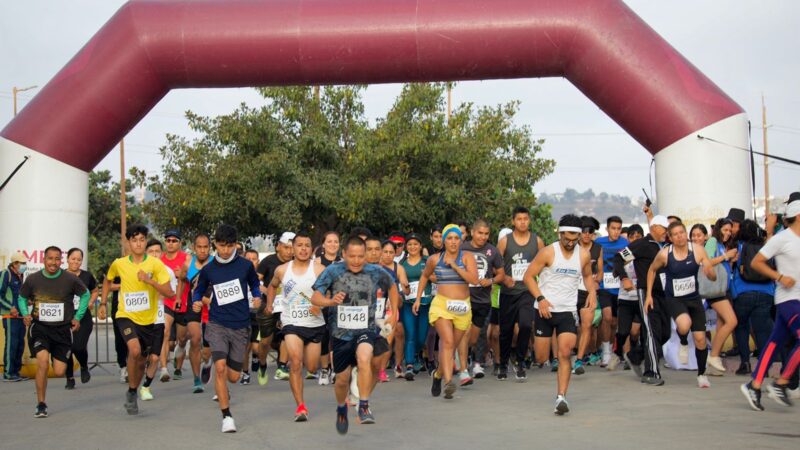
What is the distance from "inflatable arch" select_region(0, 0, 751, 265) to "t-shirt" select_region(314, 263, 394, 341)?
5.76 metres

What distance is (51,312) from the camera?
38.9 feet

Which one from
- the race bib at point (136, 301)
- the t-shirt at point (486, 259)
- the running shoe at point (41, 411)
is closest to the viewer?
the running shoe at point (41, 411)

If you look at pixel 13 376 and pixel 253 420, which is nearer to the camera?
pixel 253 420

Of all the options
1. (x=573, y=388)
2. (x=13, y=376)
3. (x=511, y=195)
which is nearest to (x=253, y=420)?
(x=573, y=388)

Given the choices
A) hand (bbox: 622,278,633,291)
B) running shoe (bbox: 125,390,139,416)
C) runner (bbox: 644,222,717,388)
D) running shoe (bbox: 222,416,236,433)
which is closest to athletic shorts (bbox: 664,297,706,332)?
runner (bbox: 644,222,717,388)

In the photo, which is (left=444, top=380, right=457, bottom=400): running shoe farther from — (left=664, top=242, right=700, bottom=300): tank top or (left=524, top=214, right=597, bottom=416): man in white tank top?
(left=664, top=242, right=700, bottom=300): tank top

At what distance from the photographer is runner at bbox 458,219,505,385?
1247 centimetres

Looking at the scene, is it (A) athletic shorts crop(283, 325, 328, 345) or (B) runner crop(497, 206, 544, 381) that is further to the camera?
(B) runner crop(497, 206, 544, 381)

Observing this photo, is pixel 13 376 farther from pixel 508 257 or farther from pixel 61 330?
pixel 508 257

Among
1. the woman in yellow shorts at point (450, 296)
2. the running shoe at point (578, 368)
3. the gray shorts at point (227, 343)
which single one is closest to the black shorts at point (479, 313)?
the woman in yellow shorts at point (450, 296)

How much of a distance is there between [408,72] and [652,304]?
4.82m

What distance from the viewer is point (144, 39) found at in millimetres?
14617

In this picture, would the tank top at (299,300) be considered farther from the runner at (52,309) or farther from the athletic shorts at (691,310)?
the athletic shorts at (691,310)

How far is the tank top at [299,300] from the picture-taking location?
391 inches
